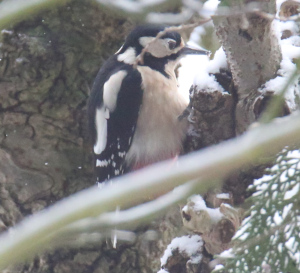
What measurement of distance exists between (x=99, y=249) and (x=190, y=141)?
0.57 meters

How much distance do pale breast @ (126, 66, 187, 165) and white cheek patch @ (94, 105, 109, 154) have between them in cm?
13

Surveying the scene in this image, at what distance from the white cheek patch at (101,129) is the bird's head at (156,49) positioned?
0.23 m

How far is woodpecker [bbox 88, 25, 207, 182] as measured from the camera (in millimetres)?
2225

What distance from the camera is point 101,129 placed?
222cm

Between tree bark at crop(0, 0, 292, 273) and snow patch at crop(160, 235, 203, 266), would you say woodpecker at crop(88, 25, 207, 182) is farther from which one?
snow patch at crop(160, 235, 203, 266)

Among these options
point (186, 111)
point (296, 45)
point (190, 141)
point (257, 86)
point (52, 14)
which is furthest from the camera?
point (52, 14)

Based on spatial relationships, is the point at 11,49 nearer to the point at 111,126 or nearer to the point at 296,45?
the point at 111,126

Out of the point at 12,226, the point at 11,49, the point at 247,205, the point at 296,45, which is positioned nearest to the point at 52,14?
the point at 11,49

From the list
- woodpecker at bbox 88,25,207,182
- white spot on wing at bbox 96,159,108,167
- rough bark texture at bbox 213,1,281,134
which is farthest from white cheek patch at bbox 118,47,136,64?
rough bark texture at bbox 213,1,281,134

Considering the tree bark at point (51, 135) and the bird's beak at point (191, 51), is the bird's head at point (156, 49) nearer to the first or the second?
the bird's beak at point (191, 51)

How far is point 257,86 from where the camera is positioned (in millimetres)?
1576

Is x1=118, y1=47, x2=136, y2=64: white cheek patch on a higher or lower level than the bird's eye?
lower

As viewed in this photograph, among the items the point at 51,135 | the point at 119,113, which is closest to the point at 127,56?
the point at 119,113

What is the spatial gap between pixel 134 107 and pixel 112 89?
110 mm
